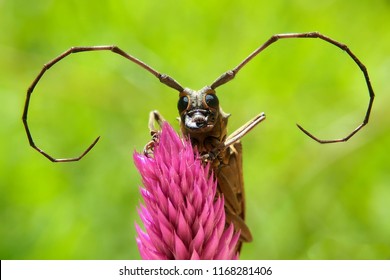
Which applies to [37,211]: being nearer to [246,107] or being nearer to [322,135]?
[246,107]

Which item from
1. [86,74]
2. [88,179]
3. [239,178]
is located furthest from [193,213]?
[86,74]

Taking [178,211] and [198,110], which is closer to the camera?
[178,211]

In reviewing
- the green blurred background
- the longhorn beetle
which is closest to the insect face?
the longhorn beetle

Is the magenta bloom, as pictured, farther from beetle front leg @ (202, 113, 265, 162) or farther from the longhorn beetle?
beetle front leg @ (202, 113, 265, 162)

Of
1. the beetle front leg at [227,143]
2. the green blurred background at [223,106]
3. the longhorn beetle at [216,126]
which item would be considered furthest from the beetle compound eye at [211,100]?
the green blurred background at [223,106]

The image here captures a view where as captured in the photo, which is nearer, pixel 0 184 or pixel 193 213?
pixel 193 213

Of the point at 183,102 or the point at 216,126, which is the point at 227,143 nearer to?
the point at 216,126

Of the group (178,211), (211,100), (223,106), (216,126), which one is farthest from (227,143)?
(223,106)
